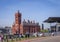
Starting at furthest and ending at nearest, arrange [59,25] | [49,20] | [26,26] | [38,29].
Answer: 1. [26,26]
2. [38,29]
3. [59,25]
4. [49,20]

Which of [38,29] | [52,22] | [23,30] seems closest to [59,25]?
[52,22]

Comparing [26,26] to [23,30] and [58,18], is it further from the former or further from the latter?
[58,18]

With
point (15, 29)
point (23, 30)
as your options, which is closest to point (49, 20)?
point (23, 30)

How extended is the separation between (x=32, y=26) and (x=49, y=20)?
3538 centimetres

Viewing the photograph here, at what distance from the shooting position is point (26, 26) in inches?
2717

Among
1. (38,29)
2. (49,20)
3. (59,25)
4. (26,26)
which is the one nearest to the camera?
(49,20)

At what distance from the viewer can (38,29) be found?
63.8m

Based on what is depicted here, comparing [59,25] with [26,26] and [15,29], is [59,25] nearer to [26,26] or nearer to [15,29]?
[26,26]

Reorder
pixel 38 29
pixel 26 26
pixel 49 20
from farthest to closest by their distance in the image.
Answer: pixel 26 26, pixel 38 29, pixel 49 20

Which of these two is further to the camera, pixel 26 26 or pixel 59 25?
pixel 26 26

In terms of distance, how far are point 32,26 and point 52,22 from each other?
1323 inches

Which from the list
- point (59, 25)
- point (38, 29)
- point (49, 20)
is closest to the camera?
point (49, 20)

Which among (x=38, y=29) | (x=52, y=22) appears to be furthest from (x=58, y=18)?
(x=38, y=29)

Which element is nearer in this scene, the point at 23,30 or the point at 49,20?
the point at 49,20
